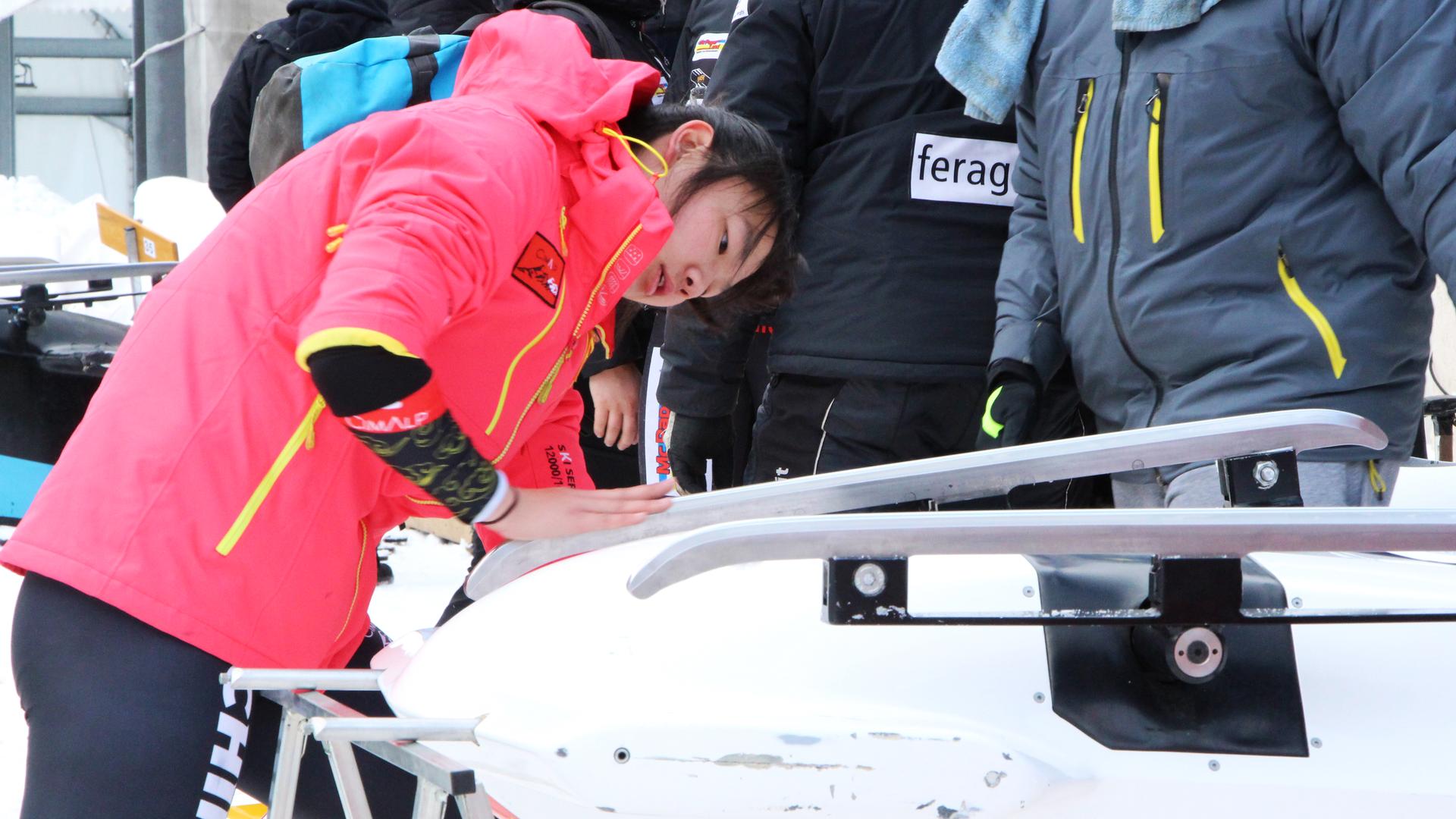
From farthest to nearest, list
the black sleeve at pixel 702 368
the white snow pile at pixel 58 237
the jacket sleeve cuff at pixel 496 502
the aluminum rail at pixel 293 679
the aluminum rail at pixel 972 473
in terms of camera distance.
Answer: the white snow pile at pixel 58 237, the black sleeve at pixel 702 368, the aluminum rail at pixel 972 473, the jacket sleeve cuff at pixel 496 502, the aluminum rail at pixel 293 679

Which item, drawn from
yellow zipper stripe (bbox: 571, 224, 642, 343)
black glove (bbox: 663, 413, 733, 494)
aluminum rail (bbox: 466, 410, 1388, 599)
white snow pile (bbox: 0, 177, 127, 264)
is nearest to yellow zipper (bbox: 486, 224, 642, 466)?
yellow zipper stripe (bbox: 571, 224, 642, 343)

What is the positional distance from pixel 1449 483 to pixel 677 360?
3.87 ft

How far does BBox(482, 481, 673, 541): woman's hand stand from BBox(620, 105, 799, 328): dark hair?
294mm

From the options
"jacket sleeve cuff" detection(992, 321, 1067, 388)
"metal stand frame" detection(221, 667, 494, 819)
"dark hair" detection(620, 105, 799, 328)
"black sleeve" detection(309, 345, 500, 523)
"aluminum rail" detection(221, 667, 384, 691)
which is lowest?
"metal stand frame" detection(221, 667, 494, 819)

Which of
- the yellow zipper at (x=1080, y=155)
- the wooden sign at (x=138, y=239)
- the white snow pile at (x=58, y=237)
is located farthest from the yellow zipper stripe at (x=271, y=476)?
the white snow pile at (x=58, y=237)

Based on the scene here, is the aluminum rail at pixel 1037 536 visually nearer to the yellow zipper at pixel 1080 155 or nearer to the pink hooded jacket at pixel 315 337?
the pink hooded jacket at pixel 315 337

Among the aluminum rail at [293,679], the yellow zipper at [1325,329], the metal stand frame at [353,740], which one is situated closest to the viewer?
the metal stand frame at [353,740]

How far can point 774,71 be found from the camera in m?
1.96

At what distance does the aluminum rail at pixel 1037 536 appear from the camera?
0.86 meters

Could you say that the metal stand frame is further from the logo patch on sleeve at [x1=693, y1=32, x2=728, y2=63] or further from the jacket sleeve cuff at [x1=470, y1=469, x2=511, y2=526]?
the logo patch on sleeve at [x1=693, y1=32, x2=728, y2=63]

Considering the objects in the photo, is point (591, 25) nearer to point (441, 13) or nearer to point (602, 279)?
point (441, 13)

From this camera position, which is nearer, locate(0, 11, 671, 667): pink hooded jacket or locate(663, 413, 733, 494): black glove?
locate(0, 11, 671, 667): pink hooded jacket

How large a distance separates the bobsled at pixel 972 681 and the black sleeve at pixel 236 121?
219cm

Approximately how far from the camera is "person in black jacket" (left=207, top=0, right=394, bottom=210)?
288 centimetres
